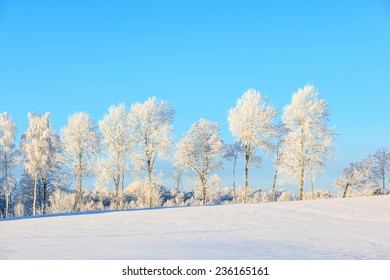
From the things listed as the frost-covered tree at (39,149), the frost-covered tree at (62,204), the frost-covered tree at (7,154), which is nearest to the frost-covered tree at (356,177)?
the frost-covered tree at (62,204)

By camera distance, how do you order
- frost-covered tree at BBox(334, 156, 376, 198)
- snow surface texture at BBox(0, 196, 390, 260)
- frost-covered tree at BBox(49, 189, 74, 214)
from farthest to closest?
frost-covered tree at BBox(334, 156, 376, 198) → frost-covered tree at BBox(49, 189, 74, 214) → snow surface texture at BBox(0, 196, 390, 260)

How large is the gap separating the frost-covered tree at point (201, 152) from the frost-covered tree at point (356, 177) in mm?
18727

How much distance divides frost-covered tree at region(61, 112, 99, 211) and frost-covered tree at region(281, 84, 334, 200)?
783 inches

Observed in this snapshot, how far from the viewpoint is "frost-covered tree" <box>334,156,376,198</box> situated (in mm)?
53531

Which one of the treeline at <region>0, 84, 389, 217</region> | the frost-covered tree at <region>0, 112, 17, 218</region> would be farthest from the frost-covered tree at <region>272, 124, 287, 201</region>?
the frost-covered tree at <region>0, 112, 17, 218</region>

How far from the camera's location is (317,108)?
4238cm

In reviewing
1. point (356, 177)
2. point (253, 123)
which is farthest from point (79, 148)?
point (356, 177)

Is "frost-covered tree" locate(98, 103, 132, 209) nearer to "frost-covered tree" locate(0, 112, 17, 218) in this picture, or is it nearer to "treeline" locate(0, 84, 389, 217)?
"treeline" locate(0, 84, 389, 217)

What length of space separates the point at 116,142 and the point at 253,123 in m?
14.0

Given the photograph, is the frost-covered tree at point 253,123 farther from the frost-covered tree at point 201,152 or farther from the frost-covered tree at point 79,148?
the frost-covered tree at point 79,148
